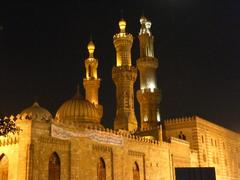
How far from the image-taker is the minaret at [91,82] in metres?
43.5

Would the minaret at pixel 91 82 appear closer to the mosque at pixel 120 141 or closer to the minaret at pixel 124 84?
the mosque at pixel 120 141

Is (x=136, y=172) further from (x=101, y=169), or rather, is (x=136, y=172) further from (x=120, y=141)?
(x=101, y=169)

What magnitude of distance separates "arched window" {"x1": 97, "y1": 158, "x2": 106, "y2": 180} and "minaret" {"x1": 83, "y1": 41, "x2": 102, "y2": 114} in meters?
19.2

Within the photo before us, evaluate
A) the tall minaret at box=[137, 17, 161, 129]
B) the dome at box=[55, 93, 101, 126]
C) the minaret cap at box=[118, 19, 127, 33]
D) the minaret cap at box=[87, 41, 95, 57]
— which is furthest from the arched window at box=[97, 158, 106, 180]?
the minaret cap at box=[87, 41, 95, 57]

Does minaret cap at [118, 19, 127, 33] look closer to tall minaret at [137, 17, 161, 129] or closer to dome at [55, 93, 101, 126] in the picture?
tall minaret at [137, 17, 161, 129]

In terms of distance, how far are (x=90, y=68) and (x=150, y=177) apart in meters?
20.4

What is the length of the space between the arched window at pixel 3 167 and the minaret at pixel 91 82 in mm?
23141

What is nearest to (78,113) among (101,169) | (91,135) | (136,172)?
(91,135)

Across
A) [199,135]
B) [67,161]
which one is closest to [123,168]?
[67,161]

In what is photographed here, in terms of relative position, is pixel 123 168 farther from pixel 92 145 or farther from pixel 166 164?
pixel 166 164

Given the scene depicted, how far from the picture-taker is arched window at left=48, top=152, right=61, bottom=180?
19950 mm

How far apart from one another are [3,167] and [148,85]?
2469 centimetres

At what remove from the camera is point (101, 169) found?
23.7 meters

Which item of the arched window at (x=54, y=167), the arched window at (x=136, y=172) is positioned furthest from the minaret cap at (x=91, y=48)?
the arched window at (x=54, y=167)
